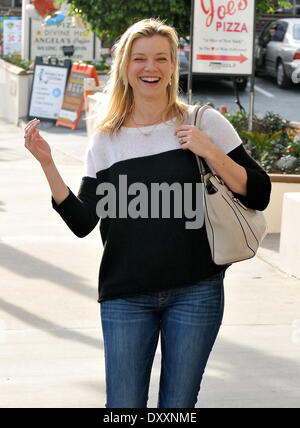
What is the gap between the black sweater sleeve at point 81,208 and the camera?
3518mm

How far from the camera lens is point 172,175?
3396 mm

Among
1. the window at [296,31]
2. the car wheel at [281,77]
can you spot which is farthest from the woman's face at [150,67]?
the window at [296,31]

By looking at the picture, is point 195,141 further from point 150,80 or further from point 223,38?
point 223,38

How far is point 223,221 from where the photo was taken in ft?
11.2

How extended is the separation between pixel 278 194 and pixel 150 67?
20.7ft

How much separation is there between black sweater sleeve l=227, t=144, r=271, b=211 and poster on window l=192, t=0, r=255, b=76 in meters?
8.73

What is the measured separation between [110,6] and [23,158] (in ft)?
13.7

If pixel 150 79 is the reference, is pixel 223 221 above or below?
below

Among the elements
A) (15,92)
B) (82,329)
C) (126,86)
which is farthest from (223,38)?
(15,92)

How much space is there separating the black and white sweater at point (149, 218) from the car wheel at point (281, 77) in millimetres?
21043

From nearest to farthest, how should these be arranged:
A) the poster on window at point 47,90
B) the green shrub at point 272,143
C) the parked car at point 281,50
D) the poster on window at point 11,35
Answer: the green shrub at point 272,143
the poster on window at point 47,90
the parked car at point 281,50
the poster on window at point 11,35

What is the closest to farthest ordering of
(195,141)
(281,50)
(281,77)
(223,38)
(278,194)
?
(195,141), (278,194), (223,38), (281,50), (281,77)

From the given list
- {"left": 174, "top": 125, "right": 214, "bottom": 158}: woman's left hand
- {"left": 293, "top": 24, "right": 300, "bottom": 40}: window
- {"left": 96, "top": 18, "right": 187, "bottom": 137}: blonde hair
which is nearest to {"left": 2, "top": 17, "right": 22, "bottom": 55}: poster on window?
{"left": 293, "top": 24, "right": 300, "bottom": 40}: window

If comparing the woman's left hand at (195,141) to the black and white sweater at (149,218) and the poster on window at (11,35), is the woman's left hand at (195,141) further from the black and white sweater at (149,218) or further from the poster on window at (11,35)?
the poster on window at (11,35)
